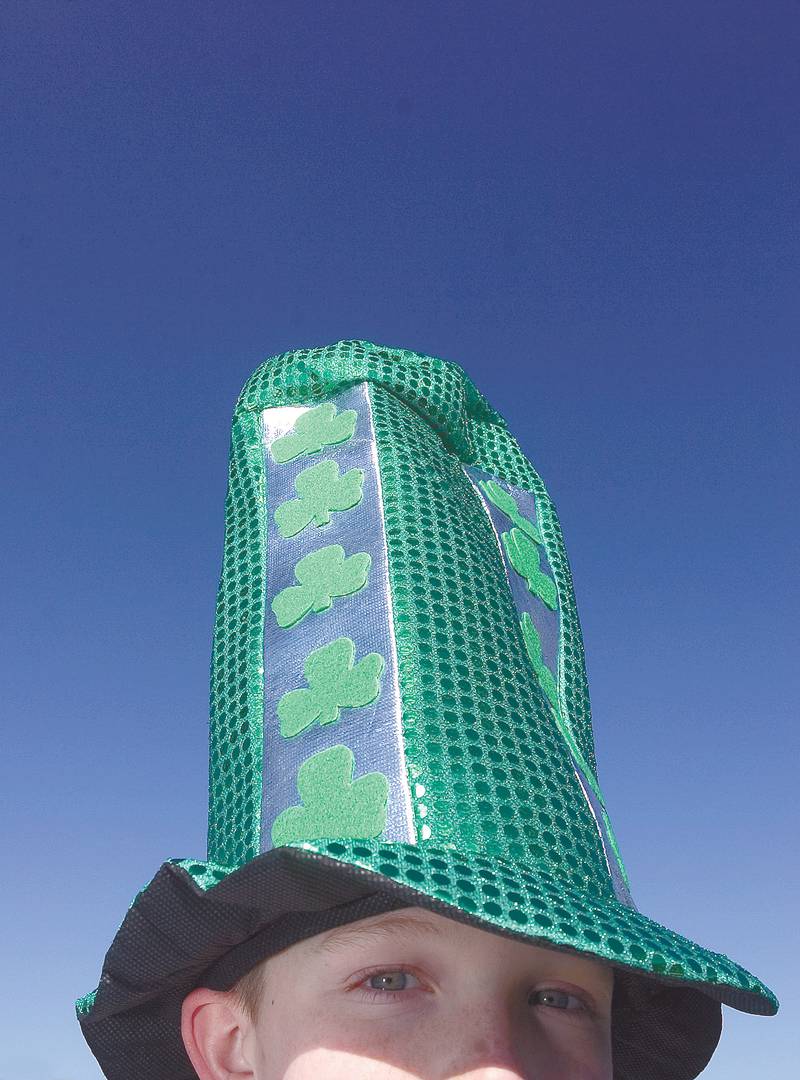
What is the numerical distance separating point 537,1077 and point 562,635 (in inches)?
46.7

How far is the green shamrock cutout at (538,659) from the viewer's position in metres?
2.37

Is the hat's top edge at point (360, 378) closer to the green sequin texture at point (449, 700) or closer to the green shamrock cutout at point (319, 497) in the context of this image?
the green sequin texture at point (449, 700)

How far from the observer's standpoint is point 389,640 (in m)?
2.07

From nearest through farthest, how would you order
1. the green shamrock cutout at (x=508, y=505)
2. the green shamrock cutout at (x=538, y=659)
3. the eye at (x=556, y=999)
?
the eye at (x=556, y=999) < the green shamrock cutout at (x=538, y=659) < the green shamrock cutout at (x=508, y=505)

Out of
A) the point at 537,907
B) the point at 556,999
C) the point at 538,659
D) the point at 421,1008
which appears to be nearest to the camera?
the point at 537,907

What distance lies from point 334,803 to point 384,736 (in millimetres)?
141

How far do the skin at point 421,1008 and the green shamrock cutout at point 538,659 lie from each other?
63 centimetres

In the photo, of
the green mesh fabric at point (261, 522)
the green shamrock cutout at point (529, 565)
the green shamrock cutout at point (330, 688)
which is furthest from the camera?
the green shamrock cutout at point (529, 565)

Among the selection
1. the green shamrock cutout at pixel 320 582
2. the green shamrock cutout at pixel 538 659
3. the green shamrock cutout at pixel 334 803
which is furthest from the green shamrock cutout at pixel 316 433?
the green shamrock cutout at pixel 334 803

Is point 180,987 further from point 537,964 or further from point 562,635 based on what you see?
point 562,635

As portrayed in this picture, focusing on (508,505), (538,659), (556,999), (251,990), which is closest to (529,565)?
(508,505)

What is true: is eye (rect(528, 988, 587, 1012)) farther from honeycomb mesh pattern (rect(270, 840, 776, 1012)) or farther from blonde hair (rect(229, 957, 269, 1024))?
blonde hair (rect(229, 957, 269, 1024))

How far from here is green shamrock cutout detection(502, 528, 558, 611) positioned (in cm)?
268

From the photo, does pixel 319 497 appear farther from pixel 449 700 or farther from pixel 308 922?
pixel 308 922
